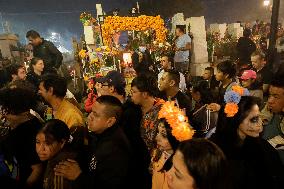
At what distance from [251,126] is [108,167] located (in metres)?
1.66

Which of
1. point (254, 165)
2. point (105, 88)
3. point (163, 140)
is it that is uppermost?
point (105, 88)

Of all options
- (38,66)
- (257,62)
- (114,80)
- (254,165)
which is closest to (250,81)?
(257,62)

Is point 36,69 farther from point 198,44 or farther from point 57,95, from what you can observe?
point 198,44

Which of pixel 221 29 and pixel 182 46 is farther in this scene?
pixel 221 29

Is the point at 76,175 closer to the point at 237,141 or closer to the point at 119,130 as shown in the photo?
the point at 119,130

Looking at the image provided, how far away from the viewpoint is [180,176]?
1.98 meters

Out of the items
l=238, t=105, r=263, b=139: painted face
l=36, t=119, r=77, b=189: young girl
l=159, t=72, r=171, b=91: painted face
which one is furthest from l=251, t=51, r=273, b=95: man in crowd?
l=36, t=119, r=77, b=189: young girl

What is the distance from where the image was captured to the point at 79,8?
12156 cm

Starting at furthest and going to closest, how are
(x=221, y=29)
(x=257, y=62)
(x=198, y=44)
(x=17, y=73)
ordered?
(x=221, y=29) → (x=198, y=44) → (x=17, y=73) → (x=257, y=62)

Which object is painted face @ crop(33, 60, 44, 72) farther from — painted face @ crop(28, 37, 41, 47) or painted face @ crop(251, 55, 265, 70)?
painted face @ crop(251, 55, 265, 70)

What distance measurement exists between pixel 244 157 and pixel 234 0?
51995mm

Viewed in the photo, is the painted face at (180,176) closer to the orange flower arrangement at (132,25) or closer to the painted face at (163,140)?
the painted face at (163,140)

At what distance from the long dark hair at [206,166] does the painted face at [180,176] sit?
28mm

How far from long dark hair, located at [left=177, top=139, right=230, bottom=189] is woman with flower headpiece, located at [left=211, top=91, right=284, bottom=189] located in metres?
0.88
